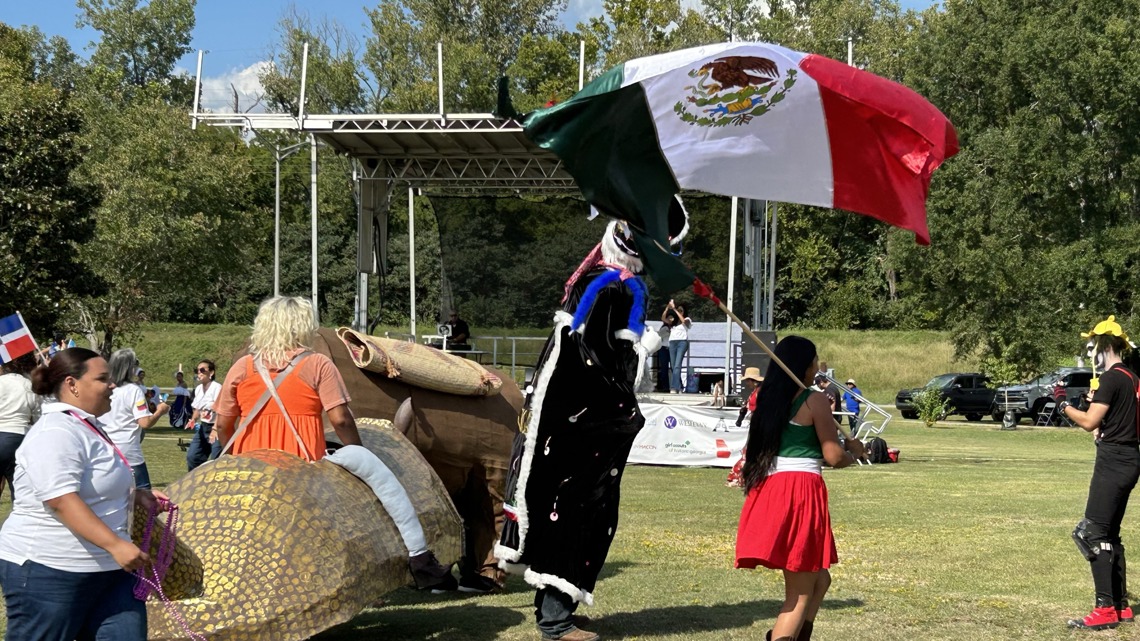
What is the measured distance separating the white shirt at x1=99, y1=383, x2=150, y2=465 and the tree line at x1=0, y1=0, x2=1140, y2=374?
4.15 m

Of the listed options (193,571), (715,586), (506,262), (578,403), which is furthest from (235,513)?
(506,262)

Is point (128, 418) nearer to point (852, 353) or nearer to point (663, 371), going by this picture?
point (663, 371)

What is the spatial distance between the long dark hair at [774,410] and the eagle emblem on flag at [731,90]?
4.69 feet

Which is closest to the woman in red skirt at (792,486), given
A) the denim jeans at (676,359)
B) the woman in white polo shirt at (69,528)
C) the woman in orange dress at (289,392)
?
the woman in orange dress at (289,392)

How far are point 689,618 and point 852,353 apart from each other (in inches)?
1718

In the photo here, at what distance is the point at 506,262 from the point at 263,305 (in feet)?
72.0

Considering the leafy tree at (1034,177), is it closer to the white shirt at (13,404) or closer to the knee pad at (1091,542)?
the knee pad at (1091,542)

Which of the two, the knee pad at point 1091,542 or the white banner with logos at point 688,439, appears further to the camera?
the white banner with logos at point 688,439

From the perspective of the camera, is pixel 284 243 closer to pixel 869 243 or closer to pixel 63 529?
pixel 869 243

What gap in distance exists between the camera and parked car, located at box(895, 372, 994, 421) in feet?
126

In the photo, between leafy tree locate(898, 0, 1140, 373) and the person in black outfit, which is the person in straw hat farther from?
leafy tree locate(898, 0, 1140, 373)

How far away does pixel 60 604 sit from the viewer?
4285mm

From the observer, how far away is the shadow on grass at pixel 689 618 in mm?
7191

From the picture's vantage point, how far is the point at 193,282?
40094 millimetres
